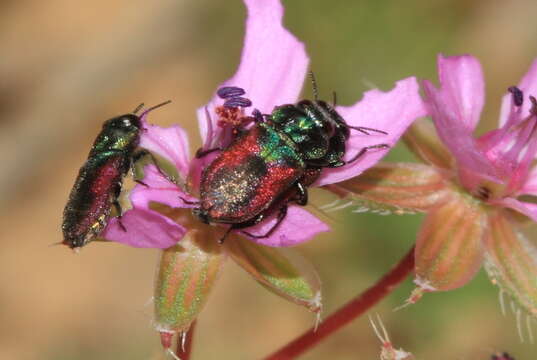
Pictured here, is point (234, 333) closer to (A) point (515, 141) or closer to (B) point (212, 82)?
(B) point (212, 82)

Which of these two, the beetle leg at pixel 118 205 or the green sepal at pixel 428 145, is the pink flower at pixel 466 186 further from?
the beetle leg at pixel 118 205

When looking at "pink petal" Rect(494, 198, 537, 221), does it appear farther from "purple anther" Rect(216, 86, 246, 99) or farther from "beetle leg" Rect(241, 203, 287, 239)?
"purple anther" Rect(216, 86, 246, 99)

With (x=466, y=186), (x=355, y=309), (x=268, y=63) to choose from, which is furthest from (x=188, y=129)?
(x=355, y=309)

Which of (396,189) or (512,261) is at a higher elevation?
(396,189)

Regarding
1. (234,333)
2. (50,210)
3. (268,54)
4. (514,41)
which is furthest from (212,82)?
(268,54)

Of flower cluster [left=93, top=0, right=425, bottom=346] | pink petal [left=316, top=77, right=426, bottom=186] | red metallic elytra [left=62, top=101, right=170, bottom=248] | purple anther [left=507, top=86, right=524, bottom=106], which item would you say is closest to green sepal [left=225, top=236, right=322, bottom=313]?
flower cluster [left=93, top=0, right=425, bottom=346]

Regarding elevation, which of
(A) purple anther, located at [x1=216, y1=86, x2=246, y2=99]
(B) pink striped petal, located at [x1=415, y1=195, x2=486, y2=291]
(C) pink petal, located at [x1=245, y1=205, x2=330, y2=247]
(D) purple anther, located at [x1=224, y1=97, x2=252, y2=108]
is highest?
(A) purple anther, located at [x1=216, y1=86, x2=246, y2=99]

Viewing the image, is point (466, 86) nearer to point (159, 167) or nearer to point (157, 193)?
point (159, 167)
